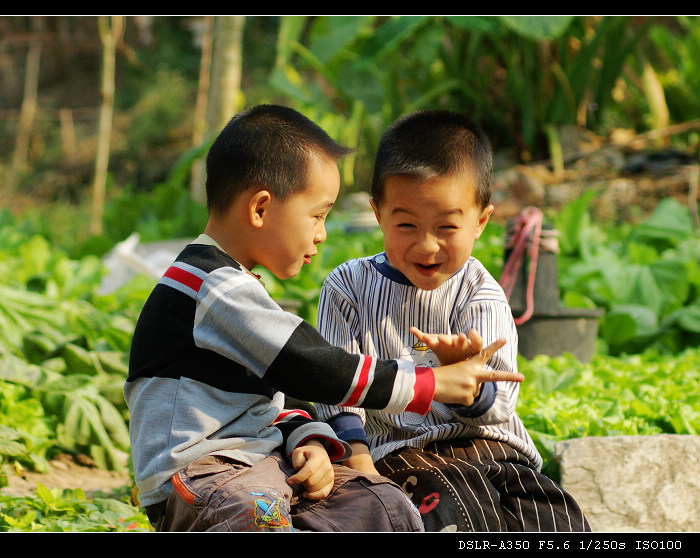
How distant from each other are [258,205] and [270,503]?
66cm

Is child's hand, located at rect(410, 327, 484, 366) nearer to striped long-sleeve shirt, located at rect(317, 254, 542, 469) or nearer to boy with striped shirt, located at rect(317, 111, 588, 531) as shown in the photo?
boy with striped shirt, located at rect(317, 111, 588, 531)

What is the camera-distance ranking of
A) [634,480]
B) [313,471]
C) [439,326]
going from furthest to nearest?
[634,480] < [439,326] < [313,471]

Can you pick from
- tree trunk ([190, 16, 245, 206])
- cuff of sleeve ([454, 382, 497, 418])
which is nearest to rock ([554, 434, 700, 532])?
cuff of sleeve ([454, 382, 497, 418])

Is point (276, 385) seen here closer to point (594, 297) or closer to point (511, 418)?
point (511, 418)

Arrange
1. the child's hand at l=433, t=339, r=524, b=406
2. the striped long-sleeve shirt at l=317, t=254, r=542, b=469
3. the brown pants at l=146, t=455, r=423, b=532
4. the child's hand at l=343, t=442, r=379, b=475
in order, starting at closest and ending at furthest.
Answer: the brown pants at l=146, t=455, r=423, b=532, the child's hand at l=433, t=339, r=524, b=406, the child's hand at l=343, t=442, r=379, b=475, the striped long-sleeve shirt at l=317, t=254, r=542, b=469

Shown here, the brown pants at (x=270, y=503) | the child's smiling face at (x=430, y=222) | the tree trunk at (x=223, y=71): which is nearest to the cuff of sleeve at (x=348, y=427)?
the brown pants at (x=270, y=503)

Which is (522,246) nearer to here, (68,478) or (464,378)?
(464,378)

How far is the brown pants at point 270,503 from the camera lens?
5.23ft

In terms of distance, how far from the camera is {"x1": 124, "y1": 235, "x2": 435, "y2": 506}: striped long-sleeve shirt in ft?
5.44

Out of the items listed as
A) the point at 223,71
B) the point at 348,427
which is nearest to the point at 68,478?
the point at 348,427

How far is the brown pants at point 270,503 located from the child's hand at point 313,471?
0.07 feet

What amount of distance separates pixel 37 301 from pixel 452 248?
2739 mm

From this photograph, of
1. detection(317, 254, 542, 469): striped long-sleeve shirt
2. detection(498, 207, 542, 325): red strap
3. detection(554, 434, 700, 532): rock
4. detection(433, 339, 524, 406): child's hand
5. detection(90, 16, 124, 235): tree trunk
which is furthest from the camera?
detection(90, 16, 124, 235): tree trunk

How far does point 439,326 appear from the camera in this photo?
2.10 meters
